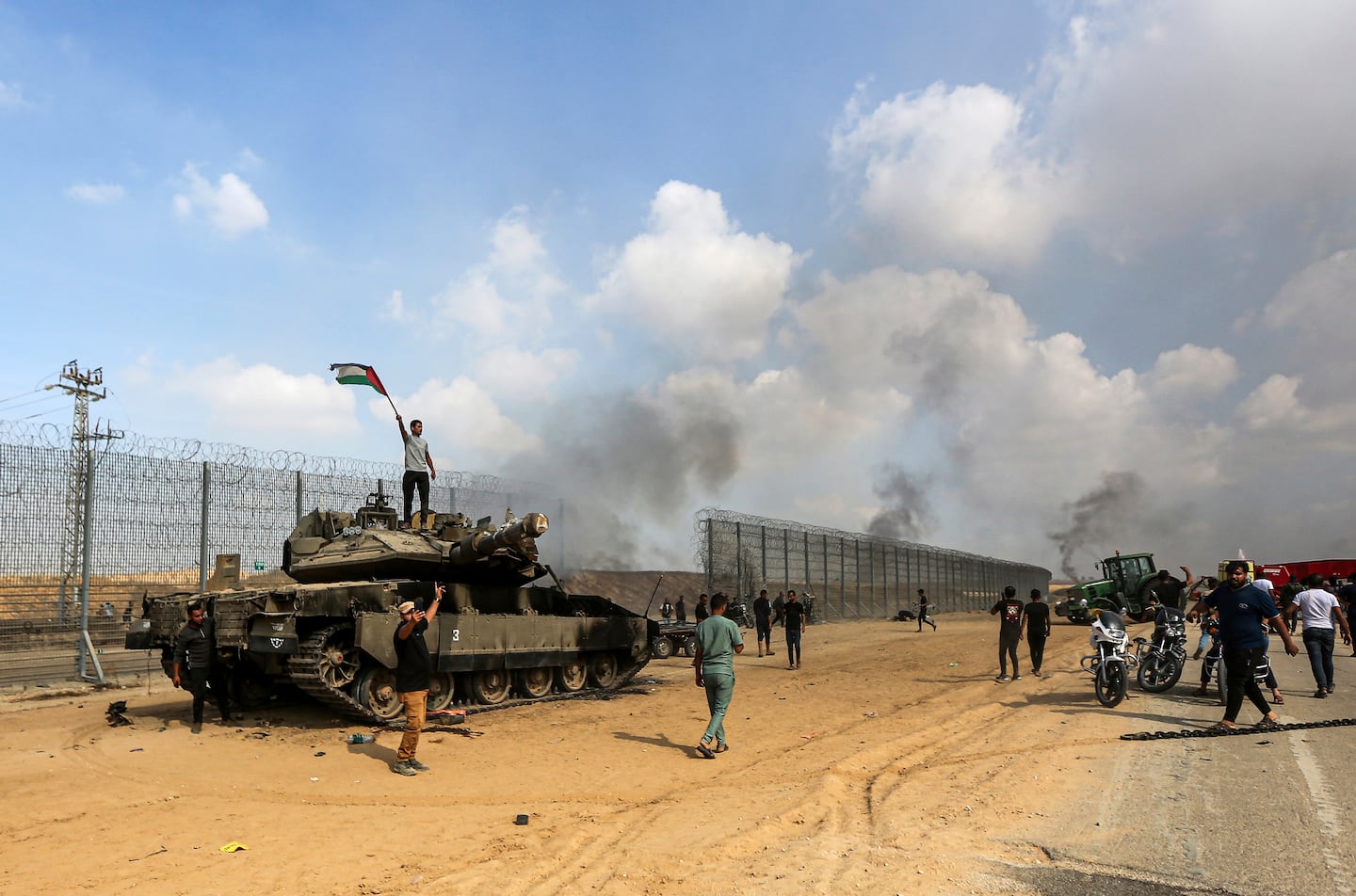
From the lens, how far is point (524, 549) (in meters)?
12.4

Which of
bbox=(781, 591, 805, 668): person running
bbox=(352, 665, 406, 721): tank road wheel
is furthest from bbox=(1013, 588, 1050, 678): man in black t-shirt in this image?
bbox=(352, 665, 406, 721): tank road wheel

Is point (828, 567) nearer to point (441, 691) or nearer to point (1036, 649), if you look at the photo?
point (1036, 649)

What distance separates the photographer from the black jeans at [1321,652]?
11883 millimetres

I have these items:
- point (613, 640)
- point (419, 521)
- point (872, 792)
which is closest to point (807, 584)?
point (613, 640)

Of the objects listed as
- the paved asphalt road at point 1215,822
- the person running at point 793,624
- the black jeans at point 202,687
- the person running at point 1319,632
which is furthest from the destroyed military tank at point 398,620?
the person running at point 1319,632

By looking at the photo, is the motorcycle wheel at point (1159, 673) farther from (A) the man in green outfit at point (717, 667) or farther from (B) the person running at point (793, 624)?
(B) the person running at point (793, 624)

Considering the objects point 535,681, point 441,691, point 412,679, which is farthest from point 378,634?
point 535,681

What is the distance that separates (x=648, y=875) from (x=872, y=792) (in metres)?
2.57

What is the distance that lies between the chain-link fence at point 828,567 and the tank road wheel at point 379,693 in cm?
1991

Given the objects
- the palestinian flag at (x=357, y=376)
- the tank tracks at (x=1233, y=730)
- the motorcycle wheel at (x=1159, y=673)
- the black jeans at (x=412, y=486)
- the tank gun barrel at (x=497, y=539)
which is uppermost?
the palestinian flag at (x=357, y=376)

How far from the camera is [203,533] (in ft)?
54.3

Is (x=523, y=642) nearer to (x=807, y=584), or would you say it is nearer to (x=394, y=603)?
(x=394, y=603)

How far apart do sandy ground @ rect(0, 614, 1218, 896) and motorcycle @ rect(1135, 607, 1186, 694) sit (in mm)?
1030

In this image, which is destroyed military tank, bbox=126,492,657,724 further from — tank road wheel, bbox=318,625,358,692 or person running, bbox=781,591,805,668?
person running, bbox=781,591,805,668
